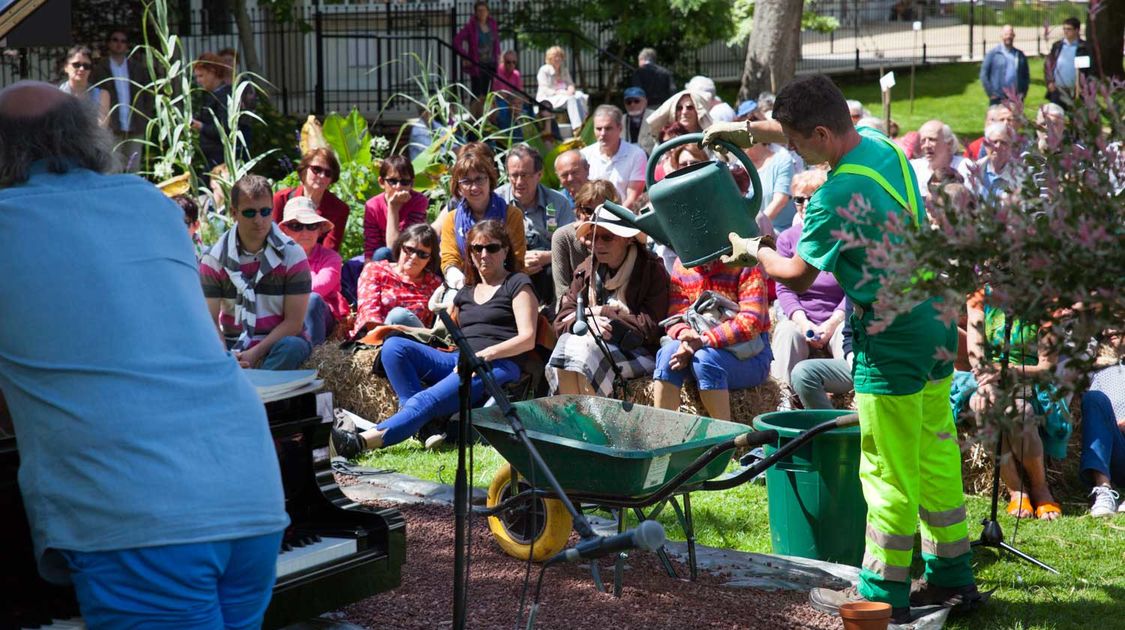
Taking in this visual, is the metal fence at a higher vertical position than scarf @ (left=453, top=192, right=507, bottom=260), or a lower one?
higher

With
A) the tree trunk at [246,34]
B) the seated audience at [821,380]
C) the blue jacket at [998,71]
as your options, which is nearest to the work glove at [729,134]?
the seated audience at [821,380]

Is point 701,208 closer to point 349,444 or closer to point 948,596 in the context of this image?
point 948,596

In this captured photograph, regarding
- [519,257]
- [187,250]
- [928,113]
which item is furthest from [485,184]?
[928,113]

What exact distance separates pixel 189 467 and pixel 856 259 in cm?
251

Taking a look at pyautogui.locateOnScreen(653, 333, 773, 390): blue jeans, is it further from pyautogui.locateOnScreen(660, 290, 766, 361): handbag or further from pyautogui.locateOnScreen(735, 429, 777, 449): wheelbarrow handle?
pyautogui.locateOnScreen(735, 429, 777, 449): wheelbarrow handle

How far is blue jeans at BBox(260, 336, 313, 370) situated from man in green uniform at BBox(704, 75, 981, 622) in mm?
3470

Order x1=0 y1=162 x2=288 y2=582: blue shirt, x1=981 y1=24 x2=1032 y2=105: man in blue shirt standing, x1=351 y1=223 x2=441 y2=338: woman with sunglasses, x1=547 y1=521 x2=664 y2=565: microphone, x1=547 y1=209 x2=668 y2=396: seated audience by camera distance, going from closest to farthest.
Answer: x1=0 y1=162 x2=288 y2=582: blue shirt, x1=547 y1=521 x2=664 y2=565: microphone, x1=547 y1=209 x2=668 y2=396: seated audience, x1=351 y1=223 x2=441 y2=338: woman with sunglasses, x1=981 y1=24 x2=1032 y2=105: man in blue shirt standing

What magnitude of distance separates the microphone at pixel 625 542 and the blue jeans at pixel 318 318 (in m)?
5.21

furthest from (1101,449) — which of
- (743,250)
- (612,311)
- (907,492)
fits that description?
(743,250)

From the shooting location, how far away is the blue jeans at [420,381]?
7039 millimetres

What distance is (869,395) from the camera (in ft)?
14.5

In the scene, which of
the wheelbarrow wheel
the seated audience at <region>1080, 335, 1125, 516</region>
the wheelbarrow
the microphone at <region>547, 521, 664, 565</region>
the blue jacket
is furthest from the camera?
the blue jacket

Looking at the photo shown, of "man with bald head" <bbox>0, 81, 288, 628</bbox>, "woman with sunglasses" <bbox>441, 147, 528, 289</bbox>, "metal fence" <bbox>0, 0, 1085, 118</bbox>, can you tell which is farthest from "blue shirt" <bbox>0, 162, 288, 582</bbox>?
"metal fence" <bbox>0, 0, 1085, 118</bbox>

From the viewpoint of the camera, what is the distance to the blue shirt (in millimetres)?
2543
